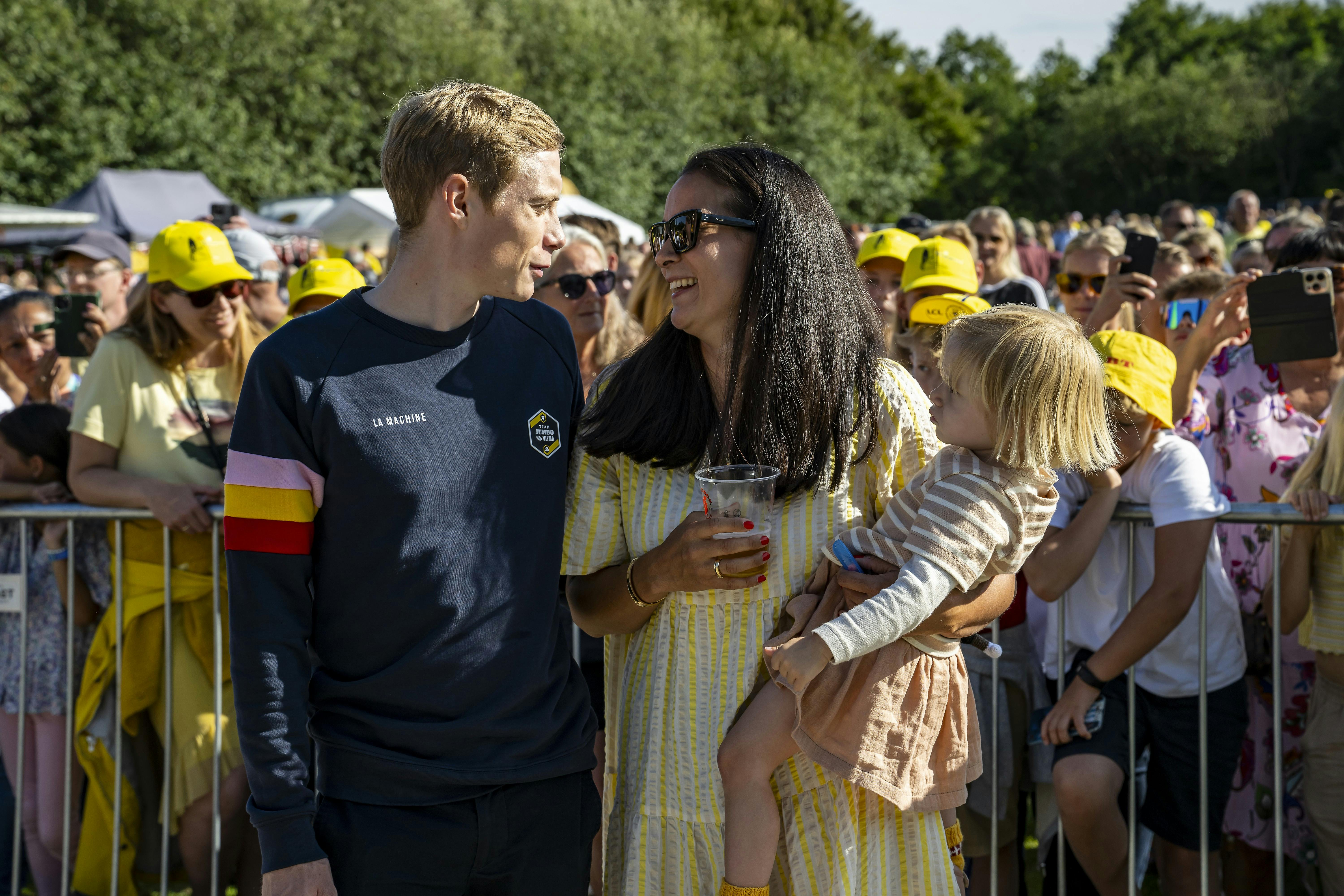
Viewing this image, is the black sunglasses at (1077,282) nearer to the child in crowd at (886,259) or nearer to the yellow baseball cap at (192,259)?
the child in crowd at (886,259)

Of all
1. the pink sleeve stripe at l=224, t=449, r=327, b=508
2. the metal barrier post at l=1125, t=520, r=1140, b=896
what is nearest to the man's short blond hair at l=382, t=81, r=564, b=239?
the pink sleeve stripe at l=224, t=449, r=327, b=508

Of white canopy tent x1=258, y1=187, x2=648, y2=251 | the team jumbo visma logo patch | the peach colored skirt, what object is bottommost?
the peach colored skirt

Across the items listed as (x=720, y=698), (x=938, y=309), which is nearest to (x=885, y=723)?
(x=720, y=698)

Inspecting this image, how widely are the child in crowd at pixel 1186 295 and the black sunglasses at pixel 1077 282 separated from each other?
322 mm

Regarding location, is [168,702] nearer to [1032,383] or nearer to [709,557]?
[709,557]

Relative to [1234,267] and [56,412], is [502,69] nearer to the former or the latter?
[1234,267]

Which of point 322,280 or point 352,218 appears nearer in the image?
point 322,280

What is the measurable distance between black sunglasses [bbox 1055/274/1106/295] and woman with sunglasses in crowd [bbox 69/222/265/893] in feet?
13.2

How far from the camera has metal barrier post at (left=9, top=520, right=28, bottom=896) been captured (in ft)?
11.7

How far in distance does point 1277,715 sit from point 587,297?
275cm

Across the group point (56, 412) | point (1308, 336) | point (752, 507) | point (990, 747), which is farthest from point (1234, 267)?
point (56, 412)

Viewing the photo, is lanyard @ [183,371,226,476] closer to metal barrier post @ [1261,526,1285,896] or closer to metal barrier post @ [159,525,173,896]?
metal barrier post @ [159,525,173,896]

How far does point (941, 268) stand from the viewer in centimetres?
496

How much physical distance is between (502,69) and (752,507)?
109 ft
